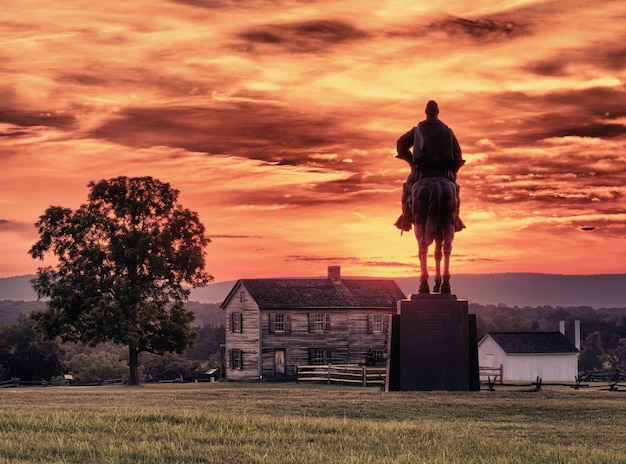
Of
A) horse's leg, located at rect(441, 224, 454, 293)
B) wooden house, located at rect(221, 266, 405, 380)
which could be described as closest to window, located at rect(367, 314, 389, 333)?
wooden house, located at rect(221, 266, 405, 380)

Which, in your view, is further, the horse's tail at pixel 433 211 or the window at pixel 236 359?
the window at pixel 236 359

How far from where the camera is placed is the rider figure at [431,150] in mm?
28016

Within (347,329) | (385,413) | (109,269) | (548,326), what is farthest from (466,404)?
(548,326)

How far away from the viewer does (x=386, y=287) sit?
81.2 meters

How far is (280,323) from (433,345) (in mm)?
50007

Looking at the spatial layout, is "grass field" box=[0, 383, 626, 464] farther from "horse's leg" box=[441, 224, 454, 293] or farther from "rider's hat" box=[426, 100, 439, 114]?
"rider's hat" box=[426, 100, 439, 114]

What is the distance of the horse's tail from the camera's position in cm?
2794

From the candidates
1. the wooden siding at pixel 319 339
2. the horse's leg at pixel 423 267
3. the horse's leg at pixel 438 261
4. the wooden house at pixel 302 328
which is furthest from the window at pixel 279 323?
the horse's leg at pixel 438 261

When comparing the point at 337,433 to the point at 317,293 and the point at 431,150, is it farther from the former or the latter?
the point at 317,293

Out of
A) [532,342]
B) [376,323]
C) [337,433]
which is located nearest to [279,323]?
[376,323]

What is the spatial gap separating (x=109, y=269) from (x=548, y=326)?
100 metres

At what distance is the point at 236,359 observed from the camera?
Result: 7956 centimetres

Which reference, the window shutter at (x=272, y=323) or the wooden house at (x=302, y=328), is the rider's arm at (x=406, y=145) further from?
the window shutter at (x=272, y=323)

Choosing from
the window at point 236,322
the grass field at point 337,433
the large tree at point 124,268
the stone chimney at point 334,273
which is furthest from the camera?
the stone chimney at point 334,273
